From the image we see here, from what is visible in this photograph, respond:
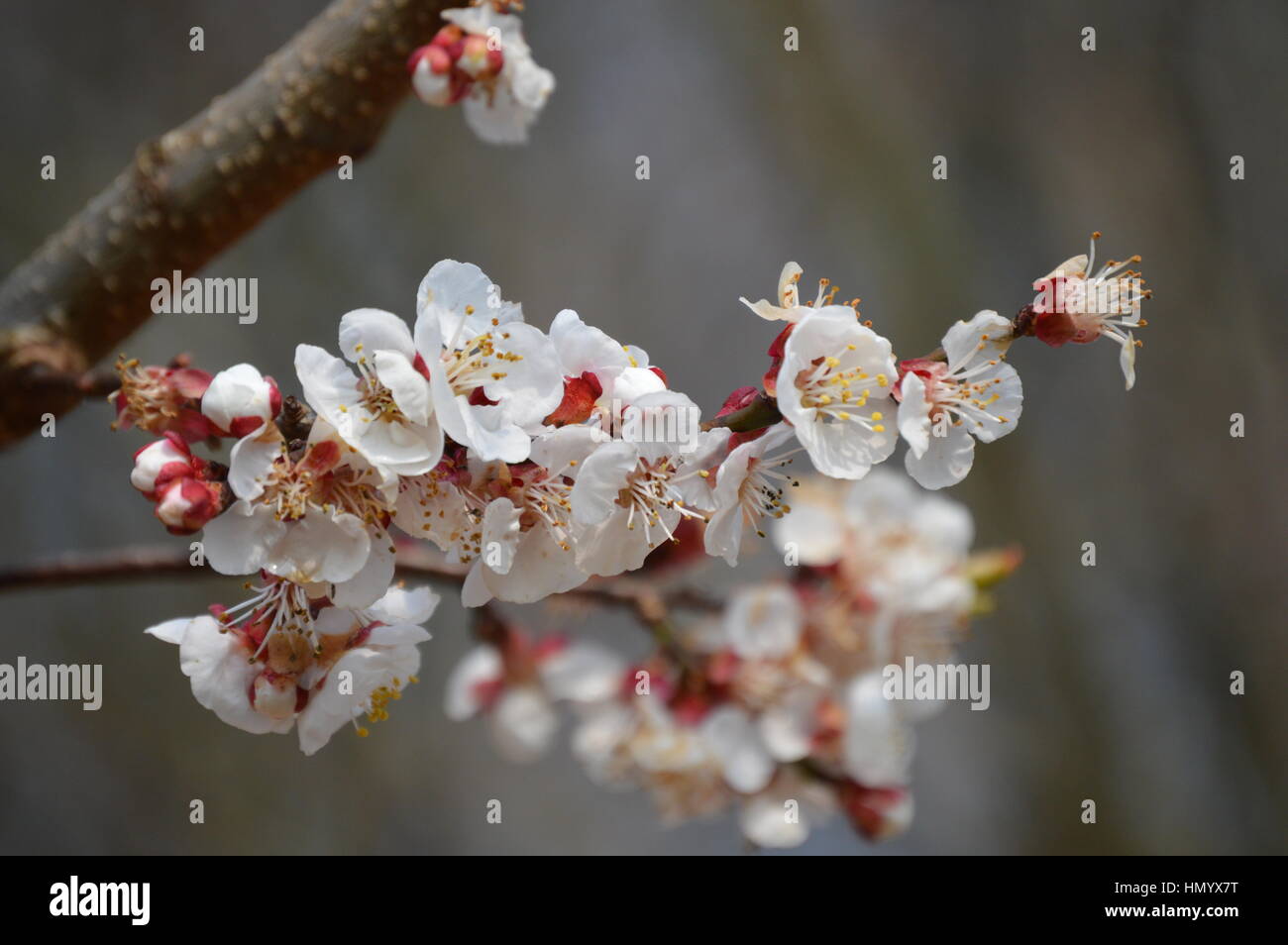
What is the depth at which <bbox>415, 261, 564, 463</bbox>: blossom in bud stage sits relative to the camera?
21.7 inches

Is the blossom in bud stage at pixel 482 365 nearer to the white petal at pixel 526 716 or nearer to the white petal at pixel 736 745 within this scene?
the white petal at pixel 736 745

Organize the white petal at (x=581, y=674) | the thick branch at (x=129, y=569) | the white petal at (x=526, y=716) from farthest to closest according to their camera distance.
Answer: the white petal at (x=526, y=716)
the white petal at (x=581, y=674)
the thick branch at (x=129, y=569)

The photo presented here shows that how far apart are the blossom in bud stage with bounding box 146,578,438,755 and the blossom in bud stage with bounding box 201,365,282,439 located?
0.10 m

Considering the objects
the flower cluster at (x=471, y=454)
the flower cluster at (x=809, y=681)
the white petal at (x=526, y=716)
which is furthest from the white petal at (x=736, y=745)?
the flower cluster at (x=471, y=454)

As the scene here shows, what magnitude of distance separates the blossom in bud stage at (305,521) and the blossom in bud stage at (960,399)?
0.30m

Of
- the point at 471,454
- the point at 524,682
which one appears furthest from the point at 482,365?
the point at 524,682

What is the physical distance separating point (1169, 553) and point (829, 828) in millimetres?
1320

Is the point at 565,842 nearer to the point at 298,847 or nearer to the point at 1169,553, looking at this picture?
the point at 298,847

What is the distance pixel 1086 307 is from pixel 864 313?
8.33ft

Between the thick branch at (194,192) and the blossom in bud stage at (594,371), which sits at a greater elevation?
the thick branch at (194,192)

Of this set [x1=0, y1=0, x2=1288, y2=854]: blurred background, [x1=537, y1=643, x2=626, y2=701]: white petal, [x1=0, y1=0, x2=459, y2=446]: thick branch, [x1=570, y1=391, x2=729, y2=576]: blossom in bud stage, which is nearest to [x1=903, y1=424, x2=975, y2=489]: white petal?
[x1=570, y1=391, x2=729, y2=576]: blossom in bud stage

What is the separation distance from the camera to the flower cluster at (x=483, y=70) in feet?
2.80

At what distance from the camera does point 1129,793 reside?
3002 mm

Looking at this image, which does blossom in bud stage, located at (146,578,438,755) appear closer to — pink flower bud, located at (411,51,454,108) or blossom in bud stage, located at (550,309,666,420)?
blossom in bud stage, located at (550,309,666,420)
